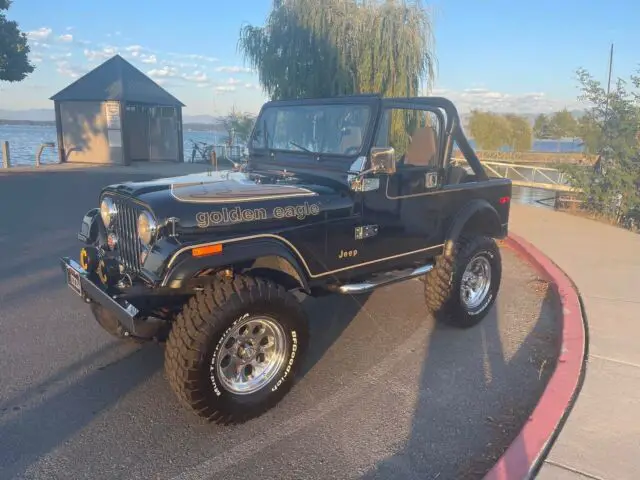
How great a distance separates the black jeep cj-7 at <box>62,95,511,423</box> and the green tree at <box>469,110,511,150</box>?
51.3 metres

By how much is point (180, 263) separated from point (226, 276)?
0.40 meters

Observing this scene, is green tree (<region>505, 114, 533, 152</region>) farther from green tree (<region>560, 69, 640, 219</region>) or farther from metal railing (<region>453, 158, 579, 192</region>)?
green tree (<region>560, 69, 640, 219</region>)

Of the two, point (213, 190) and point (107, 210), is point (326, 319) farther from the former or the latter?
point (107, 210)

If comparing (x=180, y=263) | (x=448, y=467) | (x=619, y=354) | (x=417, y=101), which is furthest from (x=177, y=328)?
(x=619, y=354)

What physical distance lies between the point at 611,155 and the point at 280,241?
9.49 m

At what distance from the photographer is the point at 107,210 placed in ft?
12.4

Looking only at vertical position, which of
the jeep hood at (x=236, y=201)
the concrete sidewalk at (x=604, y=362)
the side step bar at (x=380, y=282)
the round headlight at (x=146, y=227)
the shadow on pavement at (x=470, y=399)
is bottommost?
the shadow on pavement at (x=470, y=399)

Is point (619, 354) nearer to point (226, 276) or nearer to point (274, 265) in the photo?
point (274, 265)

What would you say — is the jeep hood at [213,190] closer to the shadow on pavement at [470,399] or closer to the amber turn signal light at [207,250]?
the amber turn signal light at [207,250]

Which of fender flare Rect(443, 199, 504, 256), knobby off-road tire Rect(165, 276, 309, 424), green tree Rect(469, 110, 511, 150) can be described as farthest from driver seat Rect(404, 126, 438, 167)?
green tree Rect(469, 110, 511, 150)

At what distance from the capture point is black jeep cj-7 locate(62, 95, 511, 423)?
3137mm

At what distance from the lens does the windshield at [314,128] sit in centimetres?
416

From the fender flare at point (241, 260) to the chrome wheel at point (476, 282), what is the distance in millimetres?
2028

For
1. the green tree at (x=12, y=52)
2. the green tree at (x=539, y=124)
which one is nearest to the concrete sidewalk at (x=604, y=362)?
the green tree at (x=12, y=52)
